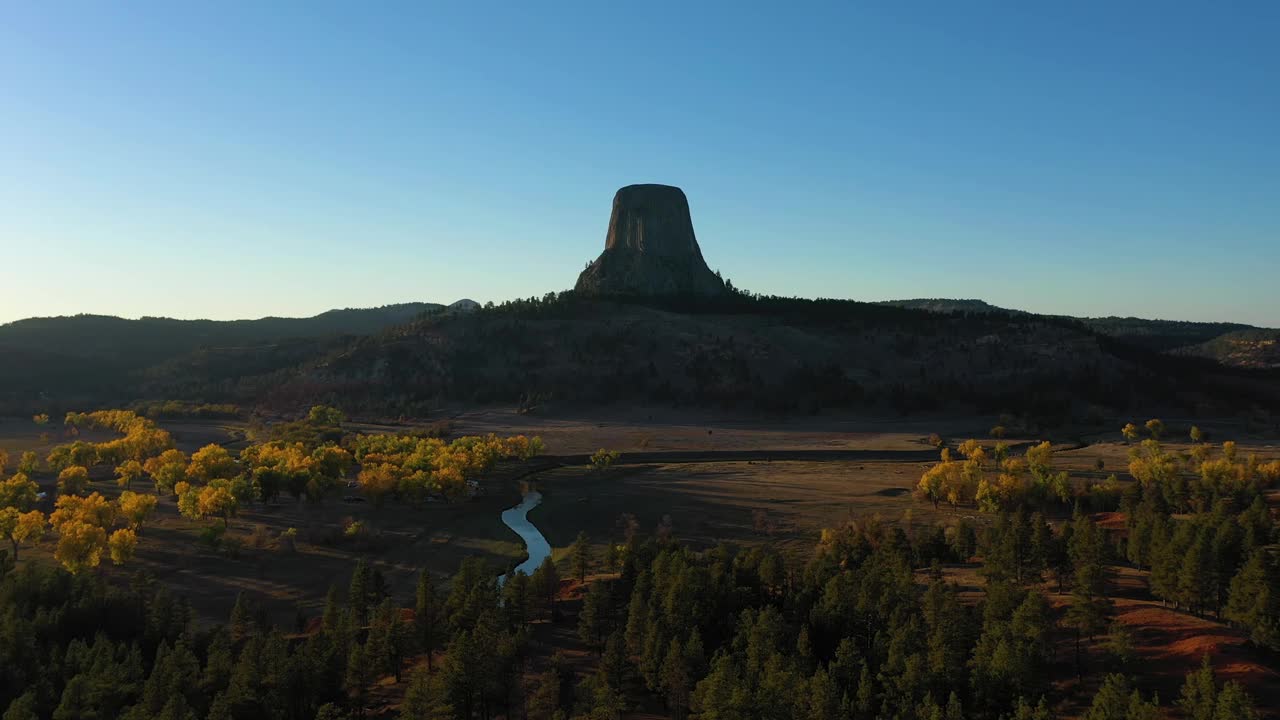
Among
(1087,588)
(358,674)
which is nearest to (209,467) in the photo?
(358,674)

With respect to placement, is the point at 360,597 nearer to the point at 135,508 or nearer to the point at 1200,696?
the point at 135,508

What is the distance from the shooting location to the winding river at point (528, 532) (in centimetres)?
7450

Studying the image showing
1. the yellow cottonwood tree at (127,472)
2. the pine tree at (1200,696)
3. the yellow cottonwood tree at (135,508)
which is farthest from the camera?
the yellow cottonwood tree at (127,472)

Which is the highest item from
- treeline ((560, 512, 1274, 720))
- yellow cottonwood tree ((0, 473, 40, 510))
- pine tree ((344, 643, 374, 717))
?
yellow cottonwood tree ((0, 473, 40, 510))

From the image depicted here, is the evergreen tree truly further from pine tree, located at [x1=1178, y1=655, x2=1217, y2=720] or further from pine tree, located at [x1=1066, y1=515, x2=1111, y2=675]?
pine tree, located at [x1=1066, y1=515, x2=1111, y2=675]

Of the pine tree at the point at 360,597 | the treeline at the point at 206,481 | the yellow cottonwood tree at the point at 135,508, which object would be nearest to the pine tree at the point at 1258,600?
the pine tree at the point at 360,597

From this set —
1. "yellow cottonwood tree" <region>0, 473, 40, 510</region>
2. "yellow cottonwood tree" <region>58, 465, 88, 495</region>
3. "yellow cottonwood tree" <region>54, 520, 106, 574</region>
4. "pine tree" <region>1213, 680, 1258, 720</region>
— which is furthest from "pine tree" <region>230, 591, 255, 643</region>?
"yellow cottonwood tree" <region>58, 465, 88, 495</region>

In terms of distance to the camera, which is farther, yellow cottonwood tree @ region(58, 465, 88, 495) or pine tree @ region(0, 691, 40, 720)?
yellow cottonwood tree @ region(58, 465, 88, 495)

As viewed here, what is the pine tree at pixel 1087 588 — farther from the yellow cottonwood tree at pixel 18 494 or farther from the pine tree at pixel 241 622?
the yellow cottonwood tree at pixel 18 494

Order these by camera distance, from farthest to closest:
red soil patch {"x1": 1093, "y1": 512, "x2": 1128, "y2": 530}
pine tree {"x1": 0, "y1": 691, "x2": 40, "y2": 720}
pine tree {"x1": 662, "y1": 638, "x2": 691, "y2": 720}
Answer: red soil patch {"x1": 1093, "y1": 512, "x2": 1128, "y2": 530} < pine tree {"x1": 662, "y1": 638, "x2": 691, "y2": 720} < pine tree {"x1": 0, "y1": 691, "x2": 40, "y2": 720}

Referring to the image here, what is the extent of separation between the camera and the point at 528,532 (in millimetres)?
85938

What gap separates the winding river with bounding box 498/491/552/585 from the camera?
244 ft


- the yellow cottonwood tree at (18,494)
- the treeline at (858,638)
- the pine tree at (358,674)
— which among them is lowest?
the pine tree at (358,674)

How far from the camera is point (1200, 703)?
3600 centimetres
